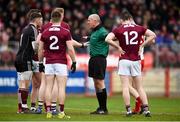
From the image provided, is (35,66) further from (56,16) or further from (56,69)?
(56,16)

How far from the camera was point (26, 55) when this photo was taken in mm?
20016

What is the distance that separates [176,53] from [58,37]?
50.4ft

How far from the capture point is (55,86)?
18.8 metres

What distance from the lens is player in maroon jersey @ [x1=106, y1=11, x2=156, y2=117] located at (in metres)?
18.7

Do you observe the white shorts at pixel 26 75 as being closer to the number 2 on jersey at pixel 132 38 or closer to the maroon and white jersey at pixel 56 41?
the maroon and white jersey at pixel 56 41

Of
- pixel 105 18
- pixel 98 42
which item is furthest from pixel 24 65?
pixel 105 18

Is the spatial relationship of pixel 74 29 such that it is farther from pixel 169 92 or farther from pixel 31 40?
pixel 31 40

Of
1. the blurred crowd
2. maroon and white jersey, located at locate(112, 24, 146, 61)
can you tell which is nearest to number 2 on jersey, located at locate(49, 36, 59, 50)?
maroon and white jersey, located at locate(112, 24, 146, 61)

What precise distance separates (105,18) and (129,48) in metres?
16.0

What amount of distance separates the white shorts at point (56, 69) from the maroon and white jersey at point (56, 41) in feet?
0.29

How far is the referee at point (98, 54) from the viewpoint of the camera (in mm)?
19875

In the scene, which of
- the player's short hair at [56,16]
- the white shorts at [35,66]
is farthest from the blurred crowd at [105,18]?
the player's short hair at [56,16]

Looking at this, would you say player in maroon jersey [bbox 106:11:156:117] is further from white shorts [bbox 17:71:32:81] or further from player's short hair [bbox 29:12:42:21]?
white shorts [bbox 17:71:32:81]

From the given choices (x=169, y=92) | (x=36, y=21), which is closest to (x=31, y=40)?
(x=36, y=21)
